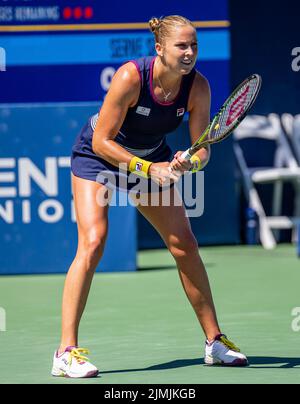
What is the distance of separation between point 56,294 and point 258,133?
12.9 feet

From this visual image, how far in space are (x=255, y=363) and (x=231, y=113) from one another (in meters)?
1.26

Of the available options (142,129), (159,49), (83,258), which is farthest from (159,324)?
(159,49)

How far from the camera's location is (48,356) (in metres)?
6.05

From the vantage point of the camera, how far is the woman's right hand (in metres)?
5.51

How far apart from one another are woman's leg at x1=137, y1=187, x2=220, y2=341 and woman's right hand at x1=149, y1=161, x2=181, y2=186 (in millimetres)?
274

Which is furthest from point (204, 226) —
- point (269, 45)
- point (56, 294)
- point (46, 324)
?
point (46, 324)

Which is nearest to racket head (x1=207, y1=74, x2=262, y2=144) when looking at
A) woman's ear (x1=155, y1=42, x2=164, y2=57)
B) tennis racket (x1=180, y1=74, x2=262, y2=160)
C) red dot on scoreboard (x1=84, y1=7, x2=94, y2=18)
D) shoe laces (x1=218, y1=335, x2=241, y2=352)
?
tennis racket (x1=180, y1=74, x2=262, y2=160)

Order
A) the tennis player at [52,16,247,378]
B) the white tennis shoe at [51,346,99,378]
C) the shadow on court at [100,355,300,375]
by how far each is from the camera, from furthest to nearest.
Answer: the shadow on court at [100,355,300,375], the tennis player at [52,16,247,378], the white tennis shoe at [51,346,99,378]

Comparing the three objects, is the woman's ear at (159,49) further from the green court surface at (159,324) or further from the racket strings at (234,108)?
the green court surface at (159,324)

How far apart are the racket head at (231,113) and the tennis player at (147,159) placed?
96 millimetres

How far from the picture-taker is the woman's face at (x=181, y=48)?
18.0 feet

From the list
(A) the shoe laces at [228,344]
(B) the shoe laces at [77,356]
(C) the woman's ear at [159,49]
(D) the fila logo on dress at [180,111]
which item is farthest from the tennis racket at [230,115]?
(B) the shoe laces at [77,356]

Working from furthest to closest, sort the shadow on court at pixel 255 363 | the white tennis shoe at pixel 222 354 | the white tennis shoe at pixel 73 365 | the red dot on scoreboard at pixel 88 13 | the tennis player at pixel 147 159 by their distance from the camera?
the red dot on scoreboard at pixel 88 13 < the white tennis shoe at pixel 222 354 < the shadow on court at pixel 255 363 < the tennis player at pixel 147 159 < the white tennis shoe at pixel 73 365

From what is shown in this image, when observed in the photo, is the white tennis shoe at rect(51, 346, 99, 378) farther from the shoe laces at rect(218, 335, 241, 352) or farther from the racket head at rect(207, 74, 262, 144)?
the racket head at rect(207, 74, 262, 144)
